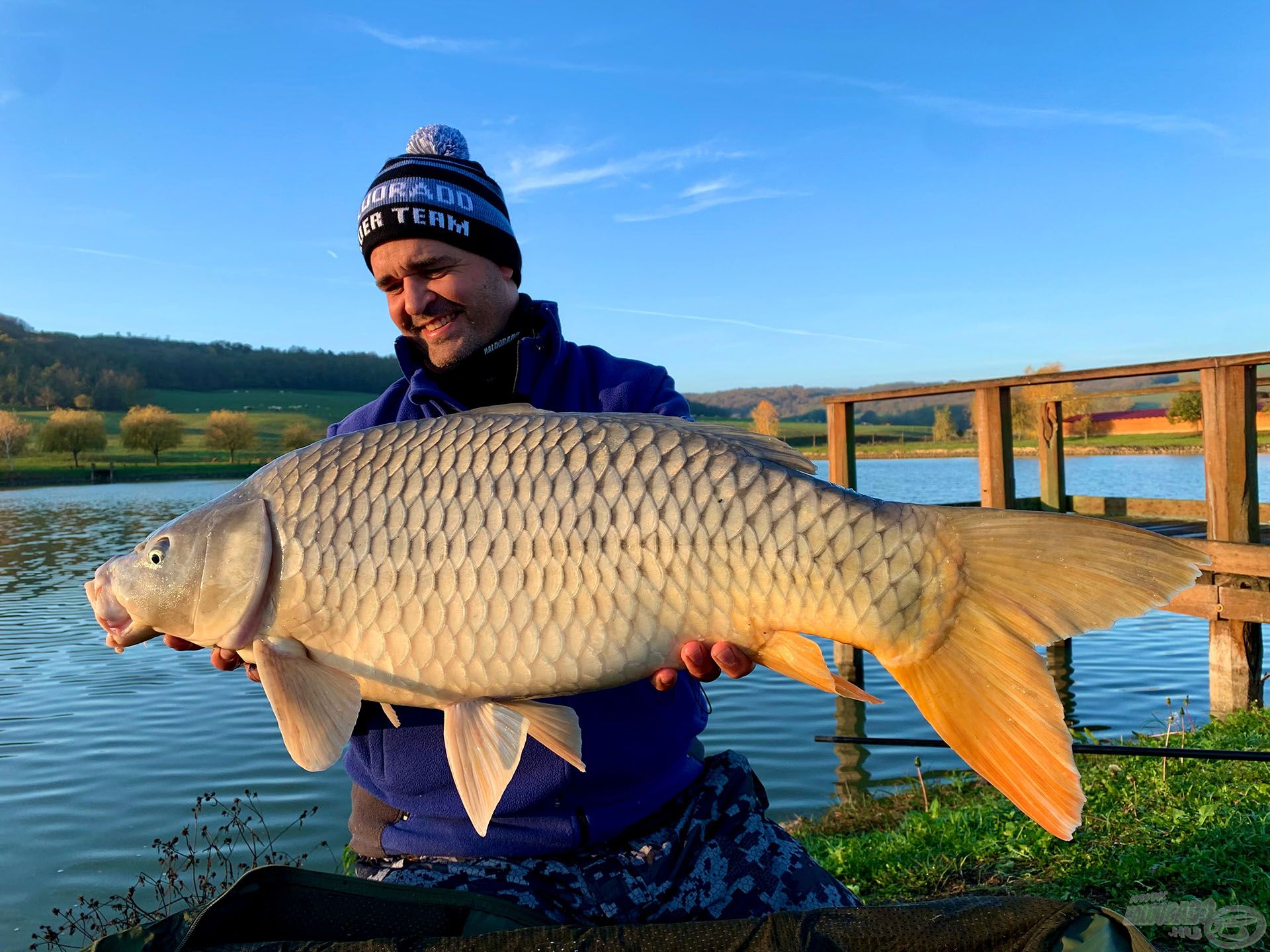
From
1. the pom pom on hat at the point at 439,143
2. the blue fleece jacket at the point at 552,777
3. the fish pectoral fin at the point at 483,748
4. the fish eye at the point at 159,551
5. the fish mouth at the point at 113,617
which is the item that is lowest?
the blue fleece jacket at the point at 552,777

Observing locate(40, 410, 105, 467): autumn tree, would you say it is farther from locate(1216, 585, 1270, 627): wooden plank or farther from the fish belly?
the fish belly

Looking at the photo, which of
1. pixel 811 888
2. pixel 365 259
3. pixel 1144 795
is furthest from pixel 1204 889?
pixel 365 259

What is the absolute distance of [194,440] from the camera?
62.2 metres

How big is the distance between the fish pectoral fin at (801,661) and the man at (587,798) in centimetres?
7

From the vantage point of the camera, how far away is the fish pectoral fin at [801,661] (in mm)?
1397

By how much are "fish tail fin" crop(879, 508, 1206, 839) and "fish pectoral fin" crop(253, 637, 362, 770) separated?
0.92 metres

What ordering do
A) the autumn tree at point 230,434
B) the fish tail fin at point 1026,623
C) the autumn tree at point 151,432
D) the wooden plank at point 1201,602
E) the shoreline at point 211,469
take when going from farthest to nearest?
1. the autumn tree at point 230,434
2. the autumn tree at point 151,432
3. the shoreline at point 211,469
4. the wooden plank at point 1201,602
5. the fish tail fin at point 1026,623

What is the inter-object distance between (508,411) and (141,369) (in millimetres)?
95995

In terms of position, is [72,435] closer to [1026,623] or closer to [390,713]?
[390,713]

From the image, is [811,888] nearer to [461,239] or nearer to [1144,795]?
[461,239]

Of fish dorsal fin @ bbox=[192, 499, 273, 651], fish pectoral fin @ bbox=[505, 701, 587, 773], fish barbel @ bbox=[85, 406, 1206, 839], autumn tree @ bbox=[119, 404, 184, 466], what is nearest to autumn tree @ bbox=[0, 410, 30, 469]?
autumn tree @ bbox=[119, 404, 184, 466]

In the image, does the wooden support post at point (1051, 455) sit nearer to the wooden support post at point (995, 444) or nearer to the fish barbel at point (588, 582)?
the wooden support post at point (995, 444)

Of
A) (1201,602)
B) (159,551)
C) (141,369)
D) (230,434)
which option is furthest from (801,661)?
(141,369)

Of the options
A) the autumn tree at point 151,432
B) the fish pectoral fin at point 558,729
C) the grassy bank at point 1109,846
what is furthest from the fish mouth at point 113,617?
the autumn tree at point 151,432
